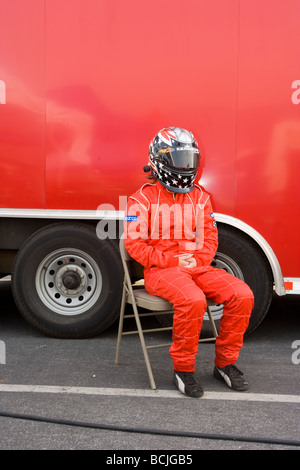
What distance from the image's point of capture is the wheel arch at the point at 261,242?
4031mm

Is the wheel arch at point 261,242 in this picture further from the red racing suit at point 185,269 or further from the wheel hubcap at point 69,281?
the wheel hubcap at point 69,281

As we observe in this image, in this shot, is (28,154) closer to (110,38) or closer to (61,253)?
(61,253)

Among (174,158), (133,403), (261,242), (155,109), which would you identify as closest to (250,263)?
(261,242)

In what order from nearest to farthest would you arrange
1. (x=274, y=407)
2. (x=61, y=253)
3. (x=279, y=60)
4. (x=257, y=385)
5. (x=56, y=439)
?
(x=56, y=439), (x=274, y=407), (x=257, y=385), (x=279, y=60), (x=61, y=253)

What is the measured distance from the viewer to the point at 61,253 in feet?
14.1

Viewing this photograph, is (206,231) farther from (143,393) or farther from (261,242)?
(143,393)

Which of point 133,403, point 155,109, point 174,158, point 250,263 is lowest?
point 133,403

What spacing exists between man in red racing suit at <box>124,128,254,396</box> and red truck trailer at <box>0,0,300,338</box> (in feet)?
1.96

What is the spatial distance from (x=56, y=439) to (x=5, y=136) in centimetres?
253

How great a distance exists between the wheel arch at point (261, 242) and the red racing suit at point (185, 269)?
0.50 meters

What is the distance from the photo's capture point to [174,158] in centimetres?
342

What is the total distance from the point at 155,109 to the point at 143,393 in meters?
2.18

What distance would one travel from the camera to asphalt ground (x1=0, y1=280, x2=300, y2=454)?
2.49m
